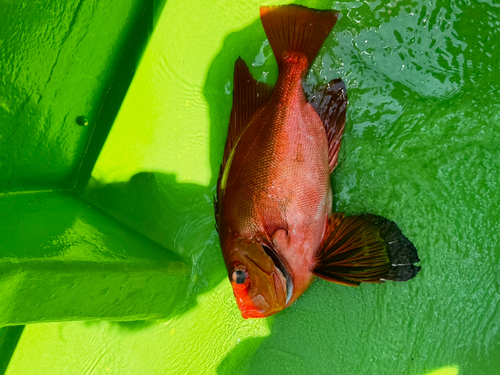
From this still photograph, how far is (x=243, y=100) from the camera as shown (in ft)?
7.07

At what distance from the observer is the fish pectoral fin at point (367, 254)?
1942 millimetres

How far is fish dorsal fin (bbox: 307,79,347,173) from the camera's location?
7.04ft

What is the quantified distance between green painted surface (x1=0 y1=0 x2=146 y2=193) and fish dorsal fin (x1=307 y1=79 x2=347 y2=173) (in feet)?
4.00

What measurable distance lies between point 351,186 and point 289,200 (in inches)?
18.6

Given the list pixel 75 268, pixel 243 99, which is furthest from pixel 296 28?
pixel 75 268

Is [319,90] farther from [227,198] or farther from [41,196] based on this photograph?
[41,196]

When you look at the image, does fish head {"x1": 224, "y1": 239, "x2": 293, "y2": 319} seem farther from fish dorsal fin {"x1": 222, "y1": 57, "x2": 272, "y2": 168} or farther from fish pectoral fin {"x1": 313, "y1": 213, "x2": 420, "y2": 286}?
fish dorsal fin {"x1": 222, "y1": 57, "x2": 272, "y2": 168}

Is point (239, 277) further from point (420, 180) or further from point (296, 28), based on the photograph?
point (296, 28)

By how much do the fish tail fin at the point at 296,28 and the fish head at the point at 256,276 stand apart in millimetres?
922

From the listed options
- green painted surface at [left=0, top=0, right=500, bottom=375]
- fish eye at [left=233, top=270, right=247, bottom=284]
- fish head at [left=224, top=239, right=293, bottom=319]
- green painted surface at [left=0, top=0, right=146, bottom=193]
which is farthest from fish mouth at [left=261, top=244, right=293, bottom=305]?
green painted surface at [left=0, top=0, right=146, bottom=193]

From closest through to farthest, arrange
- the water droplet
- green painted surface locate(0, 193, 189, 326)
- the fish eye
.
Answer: green painted surface locate(0, 193, 189, 326), the fish eye, the water droplet

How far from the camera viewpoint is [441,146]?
2.16 meters

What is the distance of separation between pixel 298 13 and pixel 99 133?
1379 mm

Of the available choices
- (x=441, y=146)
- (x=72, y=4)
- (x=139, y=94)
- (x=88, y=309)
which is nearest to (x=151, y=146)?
(x=139, y=94)
